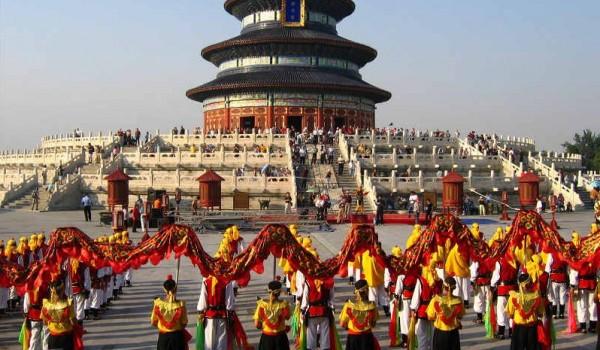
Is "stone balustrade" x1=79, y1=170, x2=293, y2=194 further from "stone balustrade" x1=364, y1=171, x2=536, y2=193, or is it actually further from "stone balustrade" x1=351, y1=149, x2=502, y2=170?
"stone balustrade" x1=351, y1=149, x2=502, y2=170

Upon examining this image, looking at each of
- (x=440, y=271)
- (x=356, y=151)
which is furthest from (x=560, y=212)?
(x=440, y=271)

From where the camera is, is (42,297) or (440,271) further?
(440,271)

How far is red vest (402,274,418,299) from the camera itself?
1116 centimetres

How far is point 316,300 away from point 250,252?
1.29m

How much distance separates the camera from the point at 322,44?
164ft

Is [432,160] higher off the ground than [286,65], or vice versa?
[286,65]

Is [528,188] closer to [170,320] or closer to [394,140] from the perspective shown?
[394,140]

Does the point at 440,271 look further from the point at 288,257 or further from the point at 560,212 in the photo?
the point at 560,212

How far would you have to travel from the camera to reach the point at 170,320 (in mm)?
9539

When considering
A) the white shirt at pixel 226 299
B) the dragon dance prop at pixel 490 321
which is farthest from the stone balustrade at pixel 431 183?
the white shirt at pixel 226 299

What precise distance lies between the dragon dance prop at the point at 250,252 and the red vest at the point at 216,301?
18cm

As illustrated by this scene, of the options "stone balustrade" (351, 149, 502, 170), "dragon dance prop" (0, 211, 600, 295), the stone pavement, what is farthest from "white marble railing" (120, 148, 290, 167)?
"dragon dance prop" (0, 211, 600, 295)

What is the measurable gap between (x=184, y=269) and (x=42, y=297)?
26.6ft

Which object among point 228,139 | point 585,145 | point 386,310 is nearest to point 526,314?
point 386,310
